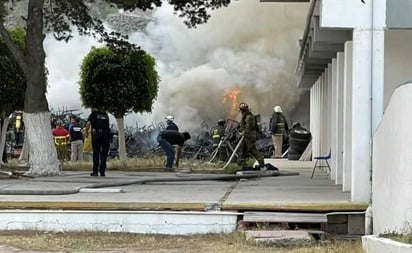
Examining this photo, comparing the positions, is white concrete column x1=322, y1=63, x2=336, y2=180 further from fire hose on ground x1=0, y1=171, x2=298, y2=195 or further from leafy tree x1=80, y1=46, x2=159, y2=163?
leafy tree x1=80, y1=46, x2=159, y2=163

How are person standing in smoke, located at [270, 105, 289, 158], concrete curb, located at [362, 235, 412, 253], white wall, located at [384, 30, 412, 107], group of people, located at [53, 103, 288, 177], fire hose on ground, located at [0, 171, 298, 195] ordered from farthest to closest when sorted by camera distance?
person standing in smoke, located at [270, 105, 289, 158]
group of people, located at [53, 103, 288, 177]
fire hose on ground, located at [0, 171, 298, 195]
white wall, located at [384, 30, 412, 107]
concrete curb, located at [362, 235, 412, 253]

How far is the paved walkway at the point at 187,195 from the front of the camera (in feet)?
37.2

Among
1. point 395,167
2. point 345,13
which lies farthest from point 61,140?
point 395,167

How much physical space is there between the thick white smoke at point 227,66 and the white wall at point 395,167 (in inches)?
1093

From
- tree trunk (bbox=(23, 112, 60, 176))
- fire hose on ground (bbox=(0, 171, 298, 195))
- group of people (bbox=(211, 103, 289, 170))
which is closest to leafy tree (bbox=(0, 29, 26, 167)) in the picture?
tree trunk (bbox=(23, 112, 60, 176))

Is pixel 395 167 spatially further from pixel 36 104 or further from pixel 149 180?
pixel 36 104

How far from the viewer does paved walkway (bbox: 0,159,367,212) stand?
11352 mm

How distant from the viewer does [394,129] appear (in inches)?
351

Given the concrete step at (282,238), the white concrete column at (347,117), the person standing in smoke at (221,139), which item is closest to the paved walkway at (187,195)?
the white concrete column at (347,117)

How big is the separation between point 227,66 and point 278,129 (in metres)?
10.6

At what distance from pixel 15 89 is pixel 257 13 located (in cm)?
2024

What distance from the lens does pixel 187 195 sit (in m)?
13.3

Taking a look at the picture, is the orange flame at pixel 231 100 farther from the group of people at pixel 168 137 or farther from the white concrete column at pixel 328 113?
the white concrete column at pixel 328 113

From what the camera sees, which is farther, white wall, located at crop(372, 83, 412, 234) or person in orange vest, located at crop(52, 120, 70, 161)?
person in orange vest, located at crop(52, 120, 70, 161)
